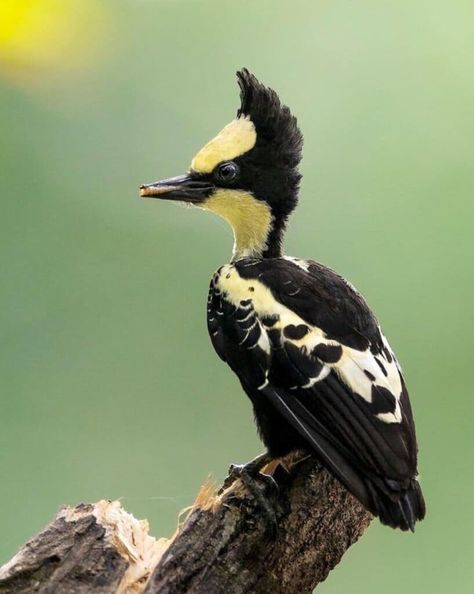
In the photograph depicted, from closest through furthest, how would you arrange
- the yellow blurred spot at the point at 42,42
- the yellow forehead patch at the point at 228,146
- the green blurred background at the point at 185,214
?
1. the yellow forehead patch at the point at 228,146
2. the green blurred background at the point at 185,214
3. the yellow blurred spot at the point at 42,42

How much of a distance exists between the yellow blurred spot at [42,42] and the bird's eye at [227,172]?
45.3 inches

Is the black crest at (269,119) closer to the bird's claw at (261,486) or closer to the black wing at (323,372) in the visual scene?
the black wing at (323,372)

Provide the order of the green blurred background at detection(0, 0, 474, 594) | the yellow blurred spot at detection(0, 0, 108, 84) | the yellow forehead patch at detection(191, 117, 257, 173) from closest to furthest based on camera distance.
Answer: the yellow forehead patch at detection(191, 117, 257, 173), the green blurred background at detection(0, 0, 474, 594), the yellow blurred spot at detection(0, 0, 108, 84)

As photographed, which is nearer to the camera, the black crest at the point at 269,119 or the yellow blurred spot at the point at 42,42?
the black crest at the point at 269,119

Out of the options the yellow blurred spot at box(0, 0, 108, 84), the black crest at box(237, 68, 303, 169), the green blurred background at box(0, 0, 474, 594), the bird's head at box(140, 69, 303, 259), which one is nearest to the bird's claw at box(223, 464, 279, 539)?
the bird's head at box(140, 69, 303, 259)

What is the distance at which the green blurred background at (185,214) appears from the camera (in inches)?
106

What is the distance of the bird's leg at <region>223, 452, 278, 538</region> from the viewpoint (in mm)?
1513

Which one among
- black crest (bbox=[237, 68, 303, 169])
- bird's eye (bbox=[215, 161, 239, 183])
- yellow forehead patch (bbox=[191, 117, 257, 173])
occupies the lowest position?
bird's eye (bbox=[215, 161, 239, 183])

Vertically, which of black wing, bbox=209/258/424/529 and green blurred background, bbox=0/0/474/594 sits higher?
green blurred background, bbox=0/0/474/594

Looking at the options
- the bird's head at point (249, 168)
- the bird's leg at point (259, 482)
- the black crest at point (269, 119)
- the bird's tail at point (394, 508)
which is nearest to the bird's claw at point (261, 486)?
the bird's leg at point (259, 482)

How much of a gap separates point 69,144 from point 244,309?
1.34 meters

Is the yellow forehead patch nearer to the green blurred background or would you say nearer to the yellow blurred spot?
the green blurred background

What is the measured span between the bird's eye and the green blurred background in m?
0.78

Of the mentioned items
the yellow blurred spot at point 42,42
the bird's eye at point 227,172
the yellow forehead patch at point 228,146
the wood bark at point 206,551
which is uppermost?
the yellow blurred spot at point 42,42
